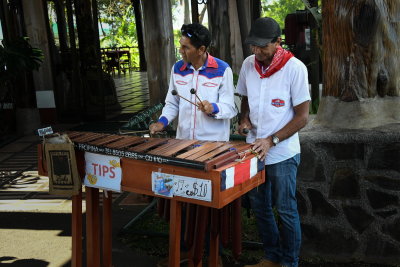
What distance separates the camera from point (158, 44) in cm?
602

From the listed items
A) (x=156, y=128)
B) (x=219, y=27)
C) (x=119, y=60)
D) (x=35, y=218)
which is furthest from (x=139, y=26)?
(x=156, y=128)

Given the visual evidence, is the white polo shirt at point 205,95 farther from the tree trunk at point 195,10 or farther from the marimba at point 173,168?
the tree trunk at point 195,10

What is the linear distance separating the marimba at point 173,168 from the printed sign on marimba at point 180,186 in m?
0.02

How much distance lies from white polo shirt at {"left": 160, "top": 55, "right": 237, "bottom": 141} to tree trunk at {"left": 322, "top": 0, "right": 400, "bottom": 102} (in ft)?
3.18

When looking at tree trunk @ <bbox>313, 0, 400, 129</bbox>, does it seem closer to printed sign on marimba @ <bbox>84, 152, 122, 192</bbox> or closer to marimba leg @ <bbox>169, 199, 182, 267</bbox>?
marimba leg @ <bbox>169, 199, 182, 267</bbox>

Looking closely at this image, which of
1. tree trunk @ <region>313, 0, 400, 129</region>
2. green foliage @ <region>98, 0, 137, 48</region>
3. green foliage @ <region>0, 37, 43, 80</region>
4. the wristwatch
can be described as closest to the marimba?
the wristwatch

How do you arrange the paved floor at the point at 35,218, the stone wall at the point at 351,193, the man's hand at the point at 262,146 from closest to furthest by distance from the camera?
the man's hand at the point at 262,146 < the stone wall at the point at 351,193 < the paved floor at the point at 35,218

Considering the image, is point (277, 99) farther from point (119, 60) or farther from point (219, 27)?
point (119, 60)

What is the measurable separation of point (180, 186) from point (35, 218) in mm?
2838

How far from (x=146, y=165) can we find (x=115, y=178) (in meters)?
0.28

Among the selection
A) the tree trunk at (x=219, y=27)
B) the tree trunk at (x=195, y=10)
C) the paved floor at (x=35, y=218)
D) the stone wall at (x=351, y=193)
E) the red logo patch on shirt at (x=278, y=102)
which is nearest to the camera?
the red logo patch on shirt at (x=278, y=102)

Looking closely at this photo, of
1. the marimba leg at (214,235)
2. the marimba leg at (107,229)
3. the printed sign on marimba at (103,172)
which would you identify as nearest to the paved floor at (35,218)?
the marimba leg at (107,229)

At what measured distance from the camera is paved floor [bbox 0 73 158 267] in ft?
13.5

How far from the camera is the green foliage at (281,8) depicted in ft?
72.7
